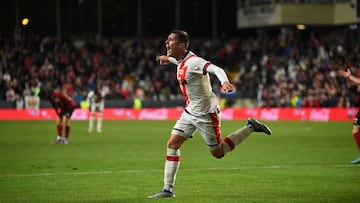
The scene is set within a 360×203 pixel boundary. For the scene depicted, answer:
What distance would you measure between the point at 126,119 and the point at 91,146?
70.9 feet

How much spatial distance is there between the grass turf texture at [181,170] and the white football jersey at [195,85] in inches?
55.2

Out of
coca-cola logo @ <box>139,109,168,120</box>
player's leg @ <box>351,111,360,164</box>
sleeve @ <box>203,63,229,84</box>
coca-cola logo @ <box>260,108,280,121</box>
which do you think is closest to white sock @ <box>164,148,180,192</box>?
sleeve @ <box>203,63,229,84</box>

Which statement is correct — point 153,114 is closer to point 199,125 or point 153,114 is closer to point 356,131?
point 356,131

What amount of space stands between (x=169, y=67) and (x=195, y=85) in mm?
39548

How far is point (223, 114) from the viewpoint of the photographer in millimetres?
47781

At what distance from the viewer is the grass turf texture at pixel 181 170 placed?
1334 cm

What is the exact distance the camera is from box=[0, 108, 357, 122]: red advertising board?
46.3 m

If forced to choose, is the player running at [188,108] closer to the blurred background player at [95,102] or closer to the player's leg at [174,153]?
the player's leg at [174,153]

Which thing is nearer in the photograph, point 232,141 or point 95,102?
point 232,141

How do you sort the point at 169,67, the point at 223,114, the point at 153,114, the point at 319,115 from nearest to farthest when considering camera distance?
the point at 319,115 < the point at 223,114 < the point at 153,114 < the point at 169,67

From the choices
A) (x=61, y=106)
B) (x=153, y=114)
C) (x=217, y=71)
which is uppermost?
(x=217, y=71)

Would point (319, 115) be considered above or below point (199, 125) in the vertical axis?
below

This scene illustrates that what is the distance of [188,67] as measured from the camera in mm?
12500

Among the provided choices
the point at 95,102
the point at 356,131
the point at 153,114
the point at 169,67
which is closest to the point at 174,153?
the point at 356,131
